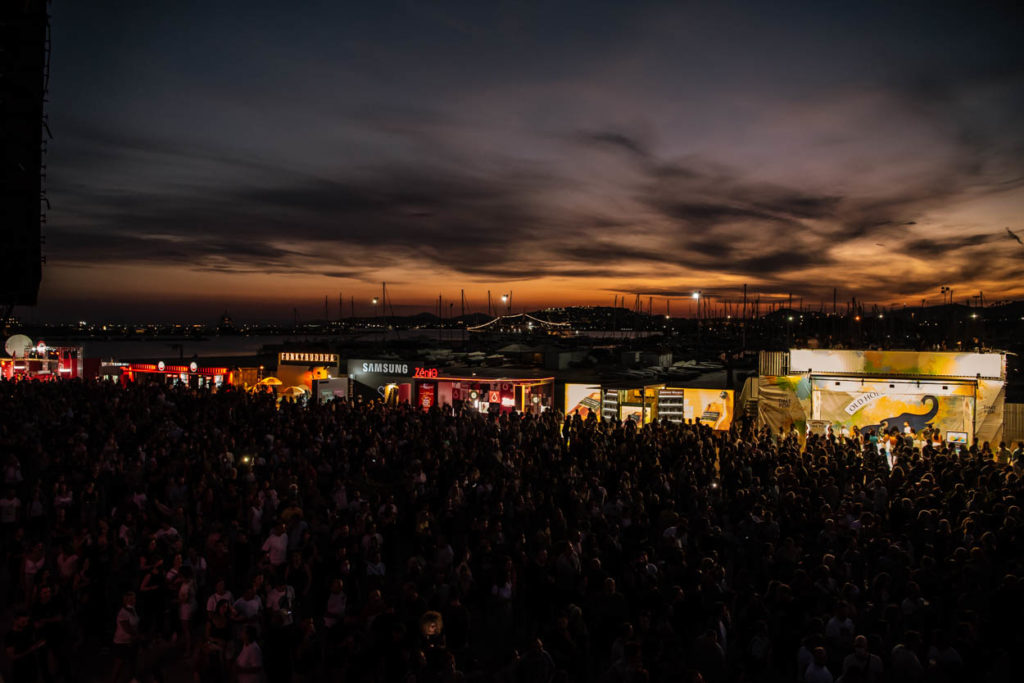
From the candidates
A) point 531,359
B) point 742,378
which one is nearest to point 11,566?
point 742,378

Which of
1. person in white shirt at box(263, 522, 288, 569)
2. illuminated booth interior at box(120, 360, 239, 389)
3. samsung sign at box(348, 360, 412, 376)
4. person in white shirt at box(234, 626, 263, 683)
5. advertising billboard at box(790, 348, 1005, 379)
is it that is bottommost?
person in white shirt at box(234, 626, 263, 683)

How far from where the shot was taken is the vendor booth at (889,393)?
1786cm

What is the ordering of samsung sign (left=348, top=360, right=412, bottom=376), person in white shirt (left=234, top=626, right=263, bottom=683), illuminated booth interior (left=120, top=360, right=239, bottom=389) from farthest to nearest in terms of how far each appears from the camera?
1. illuminated booth interior (left=120, top=360, right=239, bottom=389)
2. samsung sign (left=348, top=360, right=412, bottom=376)
3. person in white shirt (left=234, top=626, right=263, bottom=683)

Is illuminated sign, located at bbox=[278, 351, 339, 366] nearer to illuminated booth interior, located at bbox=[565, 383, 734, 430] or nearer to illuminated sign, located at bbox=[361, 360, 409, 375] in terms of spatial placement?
illuminated sign, located at bbox=[361, 360, 409, 375]

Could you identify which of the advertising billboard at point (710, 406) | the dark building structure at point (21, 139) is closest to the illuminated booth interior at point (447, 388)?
the advertising billboard at point (710, 406)

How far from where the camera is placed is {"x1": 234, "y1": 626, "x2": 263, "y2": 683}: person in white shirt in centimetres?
601

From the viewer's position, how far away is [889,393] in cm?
1861

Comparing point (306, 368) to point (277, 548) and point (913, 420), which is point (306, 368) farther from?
point (913, 420)

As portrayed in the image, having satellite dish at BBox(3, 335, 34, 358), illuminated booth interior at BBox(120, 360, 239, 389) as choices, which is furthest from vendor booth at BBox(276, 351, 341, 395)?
satellite dish at BBox(3, 335, 34, 358)

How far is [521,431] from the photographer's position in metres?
18.2

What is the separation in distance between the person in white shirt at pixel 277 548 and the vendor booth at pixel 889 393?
51.3ft

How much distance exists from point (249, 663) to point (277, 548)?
2588mm

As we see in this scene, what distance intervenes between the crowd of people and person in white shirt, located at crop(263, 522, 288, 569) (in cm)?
3

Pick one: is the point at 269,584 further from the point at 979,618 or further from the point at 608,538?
the point at 979,618
